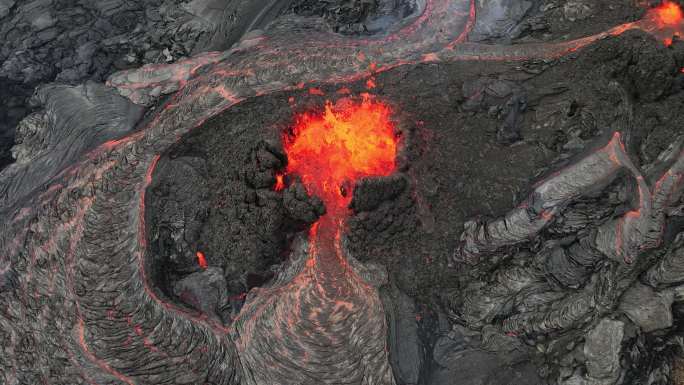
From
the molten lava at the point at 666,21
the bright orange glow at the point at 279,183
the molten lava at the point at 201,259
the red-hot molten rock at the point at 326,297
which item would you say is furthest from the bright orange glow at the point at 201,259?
the molten lava at the point at 666,21

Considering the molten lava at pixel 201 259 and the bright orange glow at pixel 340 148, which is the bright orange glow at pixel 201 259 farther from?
the bright orange glow at pixel 340 148

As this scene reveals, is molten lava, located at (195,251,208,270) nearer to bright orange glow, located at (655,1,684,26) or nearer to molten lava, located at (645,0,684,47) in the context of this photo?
molten lava, located at (645,0,684,47)

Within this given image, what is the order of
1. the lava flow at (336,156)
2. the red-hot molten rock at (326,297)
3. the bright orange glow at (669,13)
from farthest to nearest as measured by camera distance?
the bright orange glow at (669,13) → the lava flow at (336,156) → the red-hot molten rock at (326,297)

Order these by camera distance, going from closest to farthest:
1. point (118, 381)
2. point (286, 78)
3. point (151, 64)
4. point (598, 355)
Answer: point (598, 355) < point (118, 381) < point (286, 78) < point (151, 64)

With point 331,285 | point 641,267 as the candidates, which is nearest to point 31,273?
point 331,285

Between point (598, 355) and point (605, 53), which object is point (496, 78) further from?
point (598, 355)

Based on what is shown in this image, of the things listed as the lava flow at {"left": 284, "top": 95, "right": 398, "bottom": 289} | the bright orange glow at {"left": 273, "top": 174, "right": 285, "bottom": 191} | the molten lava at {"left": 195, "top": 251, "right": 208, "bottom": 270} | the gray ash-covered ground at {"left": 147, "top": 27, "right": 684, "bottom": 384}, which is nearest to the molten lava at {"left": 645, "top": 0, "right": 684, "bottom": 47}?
the gray ash-covered ground at {"left": 147, "top": 27, "right": 684, "bottom": 384}
